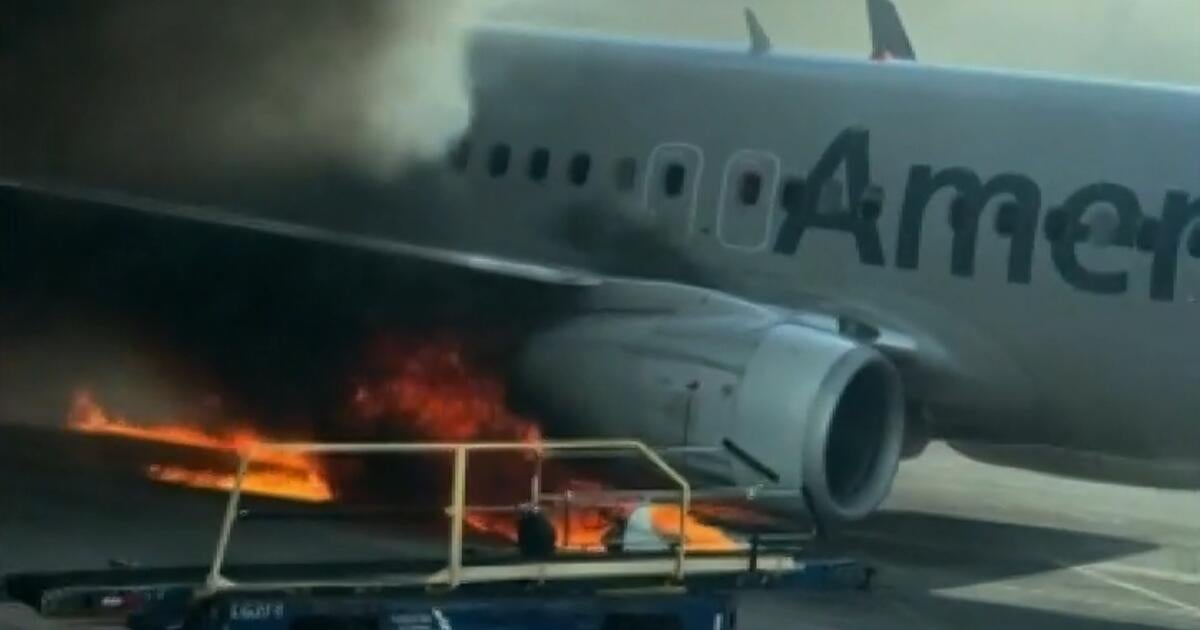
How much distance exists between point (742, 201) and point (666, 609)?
25.0 ft

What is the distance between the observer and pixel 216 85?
1873cm

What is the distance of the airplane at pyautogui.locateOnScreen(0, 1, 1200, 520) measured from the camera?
17375mm

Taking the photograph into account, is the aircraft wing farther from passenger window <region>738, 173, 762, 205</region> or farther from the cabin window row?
passenger window <region>738, 173, 762, 205</region>

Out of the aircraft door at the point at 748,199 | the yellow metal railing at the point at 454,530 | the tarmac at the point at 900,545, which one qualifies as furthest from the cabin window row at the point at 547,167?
the yellow metal railing at the point at 454,530

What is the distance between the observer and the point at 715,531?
15227 millimetres

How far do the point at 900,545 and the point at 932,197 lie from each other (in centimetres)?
270

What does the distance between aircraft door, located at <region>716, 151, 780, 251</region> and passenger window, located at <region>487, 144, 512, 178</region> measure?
70.6 inches

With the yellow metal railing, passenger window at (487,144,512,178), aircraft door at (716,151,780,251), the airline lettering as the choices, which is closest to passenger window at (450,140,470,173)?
passenger window at (487,144,512,178)

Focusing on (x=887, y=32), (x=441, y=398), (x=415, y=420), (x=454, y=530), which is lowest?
(x=454, y=530)

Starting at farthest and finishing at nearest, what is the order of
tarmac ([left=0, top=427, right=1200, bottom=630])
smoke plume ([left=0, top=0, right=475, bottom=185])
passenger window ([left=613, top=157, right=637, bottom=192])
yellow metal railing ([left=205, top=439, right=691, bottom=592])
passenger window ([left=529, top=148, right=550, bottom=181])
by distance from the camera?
passenger window ([left=529, top=148, right=550, bottom=181]) → passenger window ([left=613, top=157, right=637, bottom=192]) → smoke plume ([left=0, top=0, right=475, bottom=185]) → tarmac ([left=0, top=427, right=1200, bottom=630]) → yellow metal railing ([left=205, top=439, right=691, bottom=592])

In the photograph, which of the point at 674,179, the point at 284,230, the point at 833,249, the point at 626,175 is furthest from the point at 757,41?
the point at 284,230

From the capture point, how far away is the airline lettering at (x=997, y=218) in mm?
17375

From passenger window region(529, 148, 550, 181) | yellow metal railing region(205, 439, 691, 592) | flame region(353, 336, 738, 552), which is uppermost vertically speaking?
passenger window region(529, 148, 550, 181)

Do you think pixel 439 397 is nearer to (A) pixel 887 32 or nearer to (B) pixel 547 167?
(B) pixel 547 167
